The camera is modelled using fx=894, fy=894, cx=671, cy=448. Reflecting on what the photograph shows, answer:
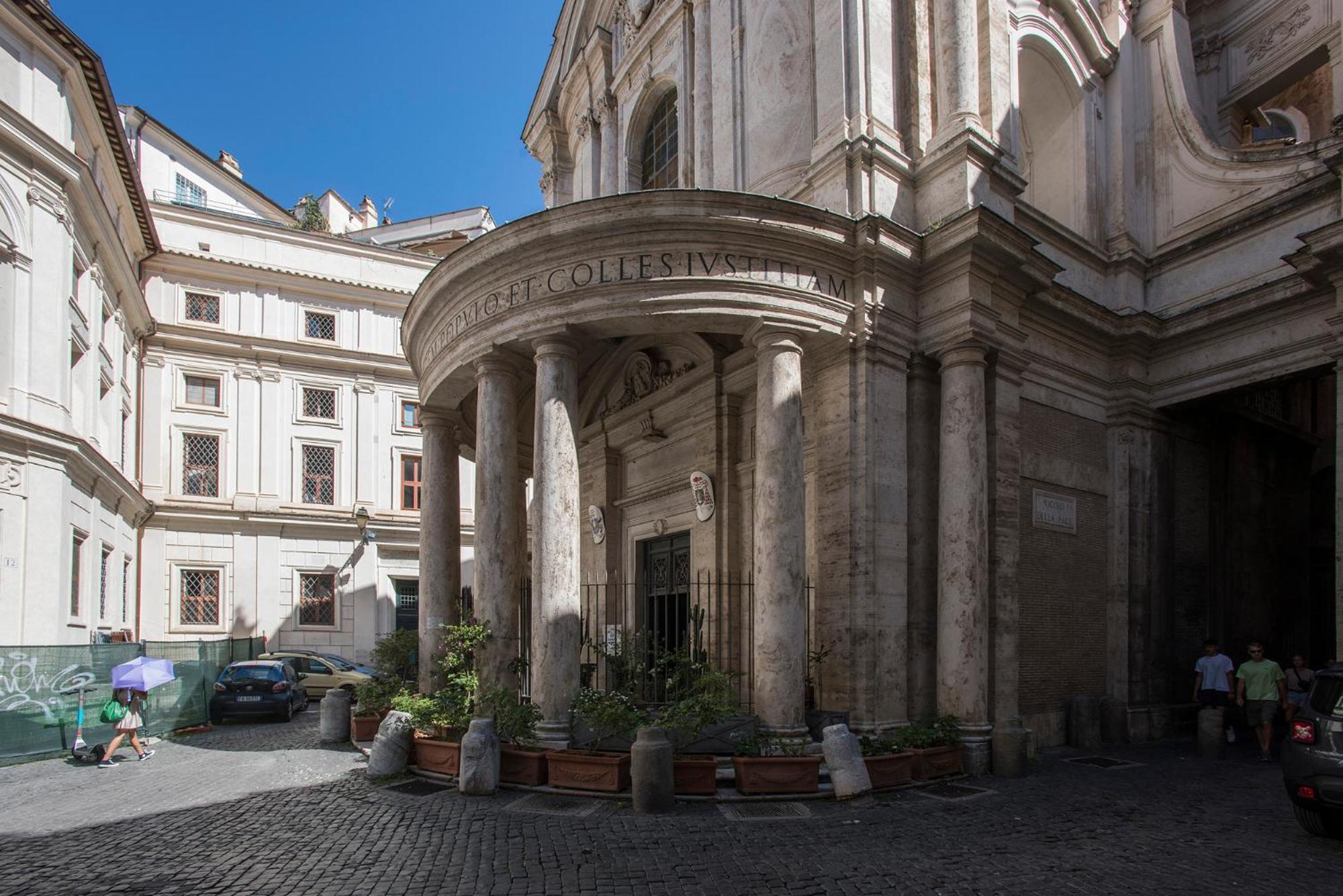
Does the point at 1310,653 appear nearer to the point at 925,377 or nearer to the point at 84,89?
the point at 925,377

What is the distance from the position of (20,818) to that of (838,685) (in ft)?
28.0

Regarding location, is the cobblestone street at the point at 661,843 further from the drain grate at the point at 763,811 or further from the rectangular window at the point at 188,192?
the rectangular window at the point at 188,192

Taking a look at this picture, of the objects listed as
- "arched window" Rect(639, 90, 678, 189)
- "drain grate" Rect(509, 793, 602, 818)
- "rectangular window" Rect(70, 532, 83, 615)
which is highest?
"arched window" Rect(639, 90, 678, 189)

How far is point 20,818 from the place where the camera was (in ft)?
29.2

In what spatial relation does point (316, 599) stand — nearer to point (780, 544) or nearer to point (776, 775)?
point (780, 544)

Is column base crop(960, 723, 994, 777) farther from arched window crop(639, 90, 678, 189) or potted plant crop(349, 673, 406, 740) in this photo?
arched window crop(639, 90, 678, 189)

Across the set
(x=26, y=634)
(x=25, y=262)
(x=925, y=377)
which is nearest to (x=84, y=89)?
(x=25, y=262)

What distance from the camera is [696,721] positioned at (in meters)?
9.07

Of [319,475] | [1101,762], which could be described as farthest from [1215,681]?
[319,475]

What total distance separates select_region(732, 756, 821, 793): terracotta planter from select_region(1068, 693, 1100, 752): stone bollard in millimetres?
5378

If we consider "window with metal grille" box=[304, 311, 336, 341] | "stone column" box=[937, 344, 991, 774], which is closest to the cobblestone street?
"stone column" box=[937, 344, 991, 774]

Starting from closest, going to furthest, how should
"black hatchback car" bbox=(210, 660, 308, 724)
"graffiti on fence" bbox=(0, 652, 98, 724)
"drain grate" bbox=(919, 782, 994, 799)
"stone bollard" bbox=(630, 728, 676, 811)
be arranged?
1. "stone bollard" bbox=(630, 728, 676, 811)
2. "drain grate" bbox=(919, 782, 994, 799)
3. "graffiti on fence" bbox=(0, 652, 98, 724)
4. "black hatchback car" bbox=(210, 660, 308, 724)

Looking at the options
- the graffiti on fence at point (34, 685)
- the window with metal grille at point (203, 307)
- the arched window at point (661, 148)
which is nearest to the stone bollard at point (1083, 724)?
the arched window at point (661, 148)

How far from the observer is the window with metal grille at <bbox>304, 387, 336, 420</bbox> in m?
30.7
